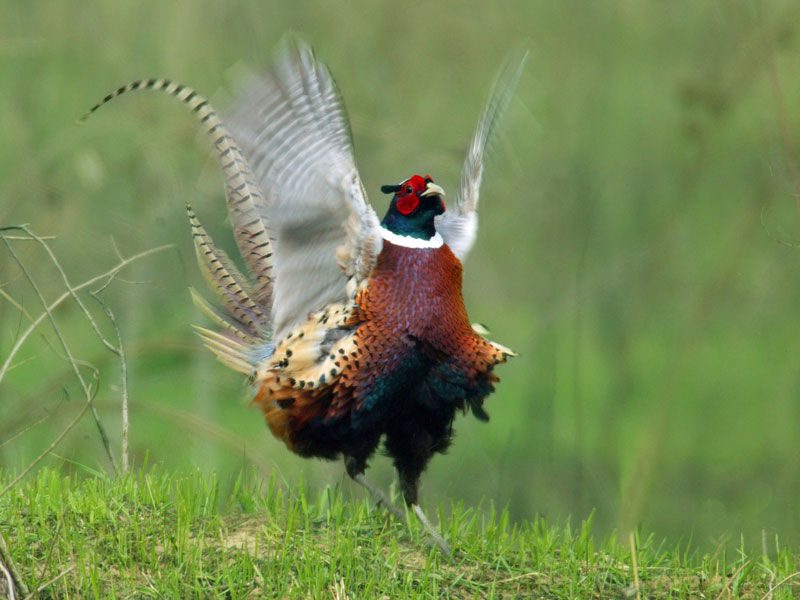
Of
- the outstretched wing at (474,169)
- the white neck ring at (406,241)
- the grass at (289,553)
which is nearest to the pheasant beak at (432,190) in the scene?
the white neck ring at (406,241)

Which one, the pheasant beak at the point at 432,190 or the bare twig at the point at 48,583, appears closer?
the bare twig at the point at 48,583

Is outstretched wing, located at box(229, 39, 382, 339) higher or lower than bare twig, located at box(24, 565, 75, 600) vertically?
higher

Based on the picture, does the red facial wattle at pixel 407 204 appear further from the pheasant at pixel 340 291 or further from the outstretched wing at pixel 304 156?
the outstretched wing at pixel 304 156

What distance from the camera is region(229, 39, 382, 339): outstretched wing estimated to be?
4.34 metres

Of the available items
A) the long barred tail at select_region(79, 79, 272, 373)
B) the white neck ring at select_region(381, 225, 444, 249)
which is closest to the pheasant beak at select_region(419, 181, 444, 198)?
the white neck ring at select_region(381, 225, 444, 249)

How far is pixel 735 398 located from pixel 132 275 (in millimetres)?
3340

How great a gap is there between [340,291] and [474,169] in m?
0.73

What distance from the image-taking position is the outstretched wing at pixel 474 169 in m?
4.80

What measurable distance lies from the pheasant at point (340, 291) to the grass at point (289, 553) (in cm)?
24

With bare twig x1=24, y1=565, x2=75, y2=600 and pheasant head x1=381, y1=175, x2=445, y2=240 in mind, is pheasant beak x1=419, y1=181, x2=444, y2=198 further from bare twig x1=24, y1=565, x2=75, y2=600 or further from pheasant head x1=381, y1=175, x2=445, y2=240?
bare twig x1=24, y1=565, x2=75, y2=600

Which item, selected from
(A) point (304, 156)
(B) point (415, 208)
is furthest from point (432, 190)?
(A) point (304, 156)

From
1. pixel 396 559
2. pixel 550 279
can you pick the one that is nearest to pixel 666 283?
pixel 550 279

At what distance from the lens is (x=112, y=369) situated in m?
6.16

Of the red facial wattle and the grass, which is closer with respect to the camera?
the grass
